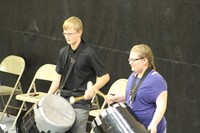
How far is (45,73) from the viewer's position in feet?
19.9

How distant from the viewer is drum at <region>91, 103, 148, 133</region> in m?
3.29

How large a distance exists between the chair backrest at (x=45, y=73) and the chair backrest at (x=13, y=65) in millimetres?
351

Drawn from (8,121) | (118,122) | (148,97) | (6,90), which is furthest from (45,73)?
(118,122)

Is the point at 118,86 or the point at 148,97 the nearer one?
the point at 148,97

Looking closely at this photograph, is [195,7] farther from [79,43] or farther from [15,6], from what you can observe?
[15,6]

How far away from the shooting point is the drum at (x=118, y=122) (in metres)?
3.29

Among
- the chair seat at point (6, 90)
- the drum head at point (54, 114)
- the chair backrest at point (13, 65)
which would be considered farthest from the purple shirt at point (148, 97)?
the chair backrest at point (13, 65)

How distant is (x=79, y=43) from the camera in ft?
13.7

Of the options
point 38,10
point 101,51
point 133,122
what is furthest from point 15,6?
point 133,122

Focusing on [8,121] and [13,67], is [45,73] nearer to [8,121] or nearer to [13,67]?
[13,67]

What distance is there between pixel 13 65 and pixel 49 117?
278 centimetres

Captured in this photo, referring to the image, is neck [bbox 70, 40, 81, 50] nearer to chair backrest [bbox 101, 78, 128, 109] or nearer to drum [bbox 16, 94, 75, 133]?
drum [bbox 16, 94, 75, 133]

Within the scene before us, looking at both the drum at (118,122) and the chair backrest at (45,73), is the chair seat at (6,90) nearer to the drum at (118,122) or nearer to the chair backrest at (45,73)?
the chair backrest at (45,73)

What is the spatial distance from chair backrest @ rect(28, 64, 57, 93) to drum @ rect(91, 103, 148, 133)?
263 cm
